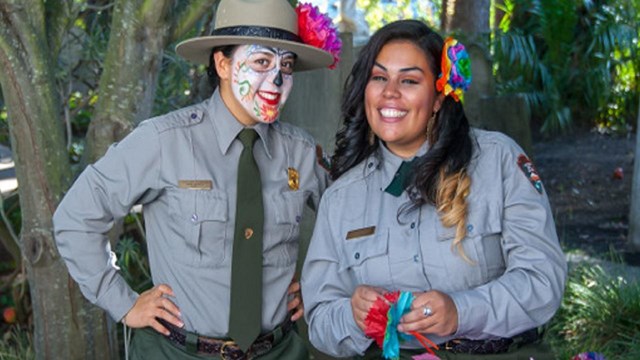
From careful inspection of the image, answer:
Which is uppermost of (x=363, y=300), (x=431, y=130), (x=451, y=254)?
(x=431, y=130)

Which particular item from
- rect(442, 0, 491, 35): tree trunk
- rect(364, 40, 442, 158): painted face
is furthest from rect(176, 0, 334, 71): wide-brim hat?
rect(442, 0, 491, 35): tree trunk

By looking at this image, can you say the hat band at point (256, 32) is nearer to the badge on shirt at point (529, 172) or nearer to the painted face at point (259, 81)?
the painted face at point (259, 81)

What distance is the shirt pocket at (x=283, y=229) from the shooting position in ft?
11.9

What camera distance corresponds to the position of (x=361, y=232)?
3.41 meters

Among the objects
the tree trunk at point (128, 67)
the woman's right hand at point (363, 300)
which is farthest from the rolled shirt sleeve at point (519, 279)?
the tree trunk at point (128, 67)

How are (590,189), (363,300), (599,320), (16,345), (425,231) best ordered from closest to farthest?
(363,300), (425,231), (599,320), (16,345), (590,189)

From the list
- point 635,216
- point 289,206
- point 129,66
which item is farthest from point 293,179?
point 635,216

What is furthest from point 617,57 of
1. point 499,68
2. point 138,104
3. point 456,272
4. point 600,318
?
point 456,272

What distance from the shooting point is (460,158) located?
336 centimetres

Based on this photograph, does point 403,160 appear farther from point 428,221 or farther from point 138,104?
point 138,104

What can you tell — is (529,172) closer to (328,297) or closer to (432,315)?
(432,315)

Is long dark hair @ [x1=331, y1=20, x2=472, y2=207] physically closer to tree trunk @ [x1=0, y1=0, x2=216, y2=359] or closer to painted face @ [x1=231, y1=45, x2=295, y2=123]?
painted face @ [x1=231, y1=45, x2=295, y2=123]

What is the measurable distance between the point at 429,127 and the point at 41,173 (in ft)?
6.63

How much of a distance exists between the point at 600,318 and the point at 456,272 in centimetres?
285
